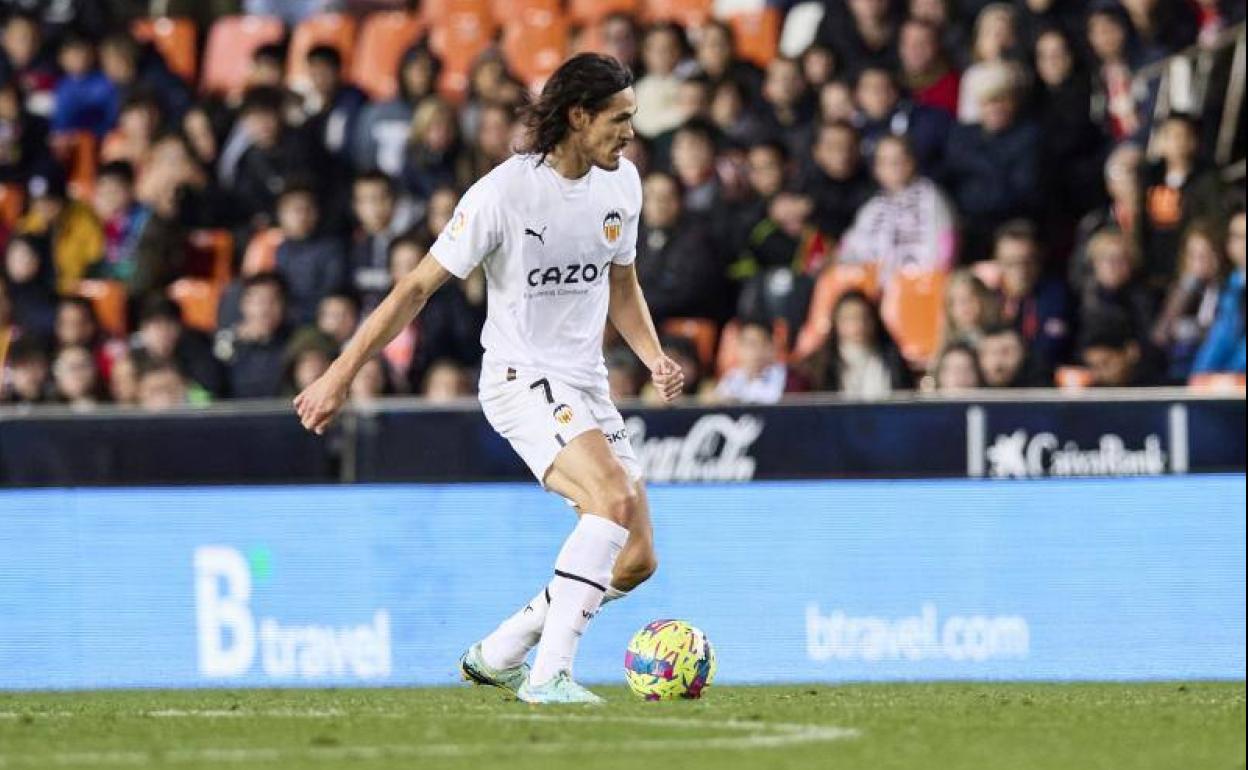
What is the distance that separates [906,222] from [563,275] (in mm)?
6500

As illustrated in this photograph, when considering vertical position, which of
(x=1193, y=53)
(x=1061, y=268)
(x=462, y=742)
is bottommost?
(x=462, y=742)

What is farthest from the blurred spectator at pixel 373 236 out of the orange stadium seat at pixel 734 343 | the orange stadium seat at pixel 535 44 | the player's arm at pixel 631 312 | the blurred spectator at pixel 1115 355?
the player's arm at pixel 631 312

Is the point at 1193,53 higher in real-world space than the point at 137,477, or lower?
higher

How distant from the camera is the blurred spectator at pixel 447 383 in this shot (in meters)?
14.4

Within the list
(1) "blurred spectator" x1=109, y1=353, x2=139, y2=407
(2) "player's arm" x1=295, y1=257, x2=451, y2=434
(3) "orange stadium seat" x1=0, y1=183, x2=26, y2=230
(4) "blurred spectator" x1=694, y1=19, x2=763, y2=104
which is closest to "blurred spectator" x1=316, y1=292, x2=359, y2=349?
(1) "blurred spectator" x1=109, y1=353, x2=139, y2=407

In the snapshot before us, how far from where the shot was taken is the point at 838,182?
51.0ft

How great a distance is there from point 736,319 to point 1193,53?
329cm

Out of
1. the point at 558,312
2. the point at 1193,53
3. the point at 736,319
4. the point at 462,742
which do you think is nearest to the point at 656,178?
the point at 736,319

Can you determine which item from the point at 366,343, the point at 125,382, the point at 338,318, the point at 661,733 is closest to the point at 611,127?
the point at 366,343

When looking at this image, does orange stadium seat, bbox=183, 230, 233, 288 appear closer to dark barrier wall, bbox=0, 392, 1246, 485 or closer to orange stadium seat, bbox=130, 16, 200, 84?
orange stadium seat, bbox=130, 16, 200, 84

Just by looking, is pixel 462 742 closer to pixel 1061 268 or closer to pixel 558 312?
pixel 558 312

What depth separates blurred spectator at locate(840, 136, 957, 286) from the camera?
591 inches

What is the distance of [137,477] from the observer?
1293 cm

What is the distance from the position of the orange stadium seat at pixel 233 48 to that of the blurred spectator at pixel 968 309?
26.5 feet
